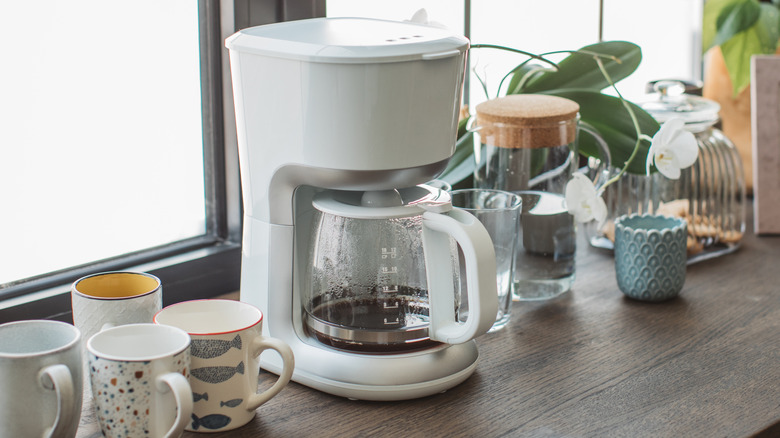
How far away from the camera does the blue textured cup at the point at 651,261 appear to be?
1020mm

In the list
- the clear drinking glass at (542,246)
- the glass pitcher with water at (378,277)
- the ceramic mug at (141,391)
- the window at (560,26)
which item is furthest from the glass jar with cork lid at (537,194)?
the ceramic mug at (141,391)

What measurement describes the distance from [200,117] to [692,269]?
712 millimetres

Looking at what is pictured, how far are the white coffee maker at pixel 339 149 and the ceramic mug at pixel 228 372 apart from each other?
0.07 meters

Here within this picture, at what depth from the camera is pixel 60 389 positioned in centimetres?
60

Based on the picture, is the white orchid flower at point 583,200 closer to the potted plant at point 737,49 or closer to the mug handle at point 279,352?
the mug handle at point 279,352

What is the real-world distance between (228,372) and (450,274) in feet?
0.70

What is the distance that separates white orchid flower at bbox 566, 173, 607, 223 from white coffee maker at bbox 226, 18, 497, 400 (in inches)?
10.4

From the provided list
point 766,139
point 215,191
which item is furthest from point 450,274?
point 766,139

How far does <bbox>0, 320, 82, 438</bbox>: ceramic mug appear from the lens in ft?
1.99

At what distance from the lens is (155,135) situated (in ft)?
3.28

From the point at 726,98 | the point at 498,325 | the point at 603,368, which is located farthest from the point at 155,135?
the point at 726,98

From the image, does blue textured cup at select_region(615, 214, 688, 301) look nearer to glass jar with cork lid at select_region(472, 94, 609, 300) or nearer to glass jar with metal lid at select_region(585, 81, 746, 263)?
glass jar with cork lid at select_region(472, 94, 609, 300)

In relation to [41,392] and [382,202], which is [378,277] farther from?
[41,392]

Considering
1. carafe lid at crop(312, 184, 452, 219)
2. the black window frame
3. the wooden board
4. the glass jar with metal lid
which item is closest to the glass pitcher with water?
carafe lid at crop(312, 184, 452, 219)
